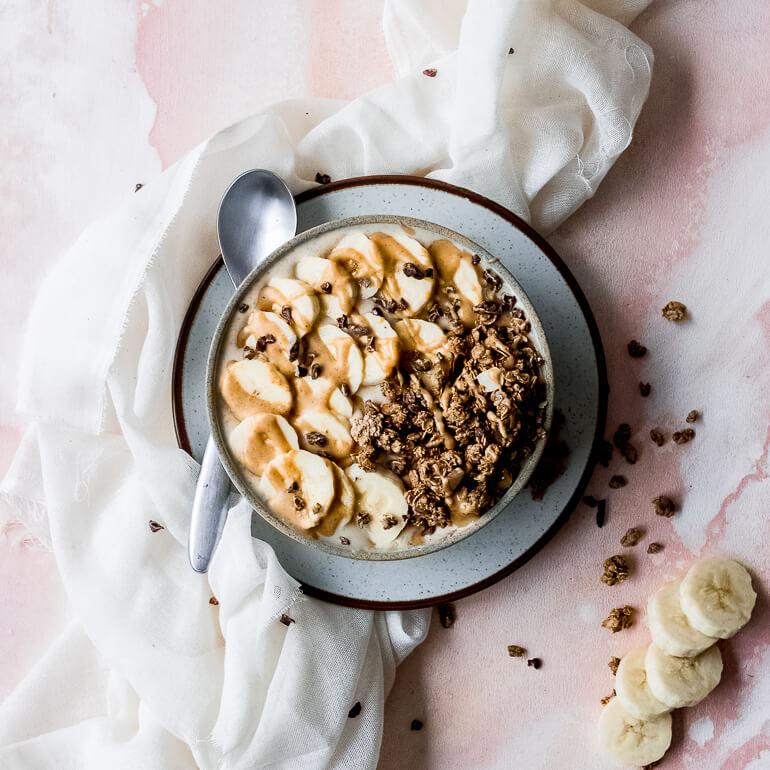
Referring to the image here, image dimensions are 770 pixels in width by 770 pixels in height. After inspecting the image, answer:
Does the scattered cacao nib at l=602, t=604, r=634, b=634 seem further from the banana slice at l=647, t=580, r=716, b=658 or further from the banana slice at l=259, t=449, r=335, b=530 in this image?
the banana slice at l=259, t=449, r=335, b=530

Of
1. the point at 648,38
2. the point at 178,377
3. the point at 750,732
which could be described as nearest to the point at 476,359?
the point at 178,377

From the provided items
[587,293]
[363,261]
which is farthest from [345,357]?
[587,293]

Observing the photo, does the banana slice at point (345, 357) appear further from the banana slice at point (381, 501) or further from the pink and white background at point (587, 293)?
the pink and white background at point (587, 293)

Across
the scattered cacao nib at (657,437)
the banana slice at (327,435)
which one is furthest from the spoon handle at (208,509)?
the scattered cacao nib at (657,437)

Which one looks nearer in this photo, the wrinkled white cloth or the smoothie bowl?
the smoothie bowl

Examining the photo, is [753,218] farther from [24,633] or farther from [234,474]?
[24,633]

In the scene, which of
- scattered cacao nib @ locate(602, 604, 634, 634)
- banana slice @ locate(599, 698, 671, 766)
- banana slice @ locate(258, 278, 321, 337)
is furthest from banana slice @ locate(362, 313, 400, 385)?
banana slice @ locate(599, 698, 671, 766)

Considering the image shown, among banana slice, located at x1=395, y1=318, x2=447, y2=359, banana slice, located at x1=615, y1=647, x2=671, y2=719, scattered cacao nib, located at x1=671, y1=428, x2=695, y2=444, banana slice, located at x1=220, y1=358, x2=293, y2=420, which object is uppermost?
banana slice, located at x1=395, y1=318, x2=447, y2=359
